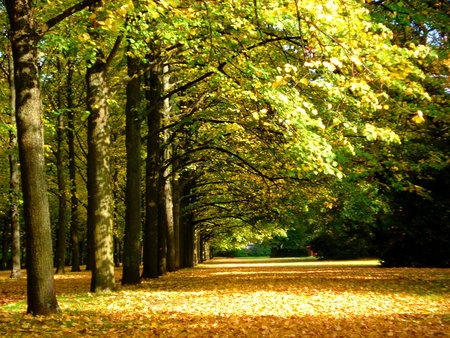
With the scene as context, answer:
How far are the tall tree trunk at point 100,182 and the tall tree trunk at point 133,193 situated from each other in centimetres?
201

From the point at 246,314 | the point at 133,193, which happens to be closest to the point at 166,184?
the point at 133,193

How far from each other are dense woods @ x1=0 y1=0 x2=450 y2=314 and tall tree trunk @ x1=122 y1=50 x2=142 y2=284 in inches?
1.8

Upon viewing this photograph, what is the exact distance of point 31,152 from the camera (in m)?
7.50

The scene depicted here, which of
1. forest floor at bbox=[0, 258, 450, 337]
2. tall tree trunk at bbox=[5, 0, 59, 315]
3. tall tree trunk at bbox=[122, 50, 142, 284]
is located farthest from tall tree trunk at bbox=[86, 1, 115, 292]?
tall tree trunk at bbox=[5, 0, 59, 315]

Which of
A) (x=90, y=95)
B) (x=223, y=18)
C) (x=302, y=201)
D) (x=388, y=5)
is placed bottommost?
(x=302, y=201)

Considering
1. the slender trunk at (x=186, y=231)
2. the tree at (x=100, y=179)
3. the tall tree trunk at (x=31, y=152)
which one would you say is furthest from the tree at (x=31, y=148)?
the slender trunk at (x=186, y=231)

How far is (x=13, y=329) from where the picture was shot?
21.5ft

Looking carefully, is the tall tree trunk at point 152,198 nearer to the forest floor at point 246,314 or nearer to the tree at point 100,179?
the forest floor at point 246,314

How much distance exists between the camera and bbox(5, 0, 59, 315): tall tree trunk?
7.48 metres

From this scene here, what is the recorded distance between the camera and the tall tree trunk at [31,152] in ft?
24.5

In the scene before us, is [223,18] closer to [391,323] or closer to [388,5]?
[388,5]

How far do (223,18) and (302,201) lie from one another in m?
10.4

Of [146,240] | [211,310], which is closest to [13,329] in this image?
[211,310]

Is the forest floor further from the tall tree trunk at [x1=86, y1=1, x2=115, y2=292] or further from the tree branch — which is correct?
the tree branch
